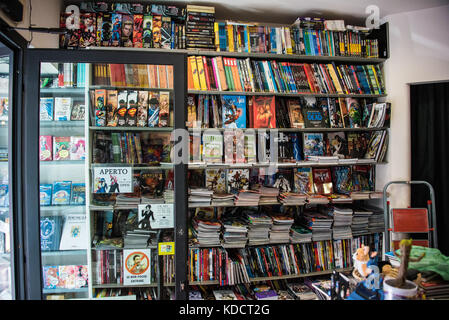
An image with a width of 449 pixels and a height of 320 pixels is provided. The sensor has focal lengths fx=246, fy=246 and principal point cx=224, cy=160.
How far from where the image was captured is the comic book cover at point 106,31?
2471mm

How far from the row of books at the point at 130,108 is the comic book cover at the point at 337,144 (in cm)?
199

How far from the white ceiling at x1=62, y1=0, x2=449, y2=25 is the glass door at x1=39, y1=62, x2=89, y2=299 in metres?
1.22

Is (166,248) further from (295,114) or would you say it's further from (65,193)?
(295,114)

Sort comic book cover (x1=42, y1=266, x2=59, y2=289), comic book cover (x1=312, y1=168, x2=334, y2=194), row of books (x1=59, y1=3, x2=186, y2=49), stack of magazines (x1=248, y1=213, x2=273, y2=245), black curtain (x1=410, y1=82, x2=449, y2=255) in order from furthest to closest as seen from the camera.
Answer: comic book cover (x1=312, y1=168, x2=334, y2=194) < black curtain (x1=410, y1=82, x2=449, y2=255) < stack of magazines (x1=248, y1=213, x2=273, y2=245) < row of books (x1=59, y1=3, x2=186, y2=49) < comic book cover (x1=42, y1=266, x2=59, y2=289)

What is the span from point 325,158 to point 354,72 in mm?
1075

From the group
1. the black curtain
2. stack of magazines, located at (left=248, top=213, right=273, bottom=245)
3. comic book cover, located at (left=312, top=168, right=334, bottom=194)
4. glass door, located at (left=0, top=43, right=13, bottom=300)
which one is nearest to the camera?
glass door, located at (left=0, top=43, right=13, bottom=300)

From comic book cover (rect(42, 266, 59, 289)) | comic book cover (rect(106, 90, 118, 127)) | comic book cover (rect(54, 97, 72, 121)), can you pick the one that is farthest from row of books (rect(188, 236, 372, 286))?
comic book cover (rect(54, 97, 72, 121))

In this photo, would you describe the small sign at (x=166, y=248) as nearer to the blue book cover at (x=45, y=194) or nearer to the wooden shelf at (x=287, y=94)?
the blue book cover at (x=45, y=194)

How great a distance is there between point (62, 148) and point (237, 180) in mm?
1670

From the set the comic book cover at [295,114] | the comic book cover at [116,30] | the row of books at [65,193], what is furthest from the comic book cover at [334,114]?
the row of books at [65,193]

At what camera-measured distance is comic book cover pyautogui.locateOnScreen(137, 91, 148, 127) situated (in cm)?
200

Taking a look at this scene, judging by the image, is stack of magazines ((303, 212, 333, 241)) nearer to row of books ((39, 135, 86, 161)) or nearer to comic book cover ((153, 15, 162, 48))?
row of books ((39, 135, 86, 161))
